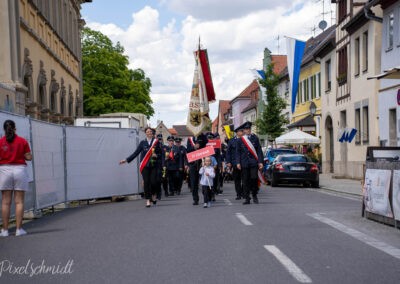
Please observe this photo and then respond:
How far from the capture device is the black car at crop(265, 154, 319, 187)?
26.0 metres

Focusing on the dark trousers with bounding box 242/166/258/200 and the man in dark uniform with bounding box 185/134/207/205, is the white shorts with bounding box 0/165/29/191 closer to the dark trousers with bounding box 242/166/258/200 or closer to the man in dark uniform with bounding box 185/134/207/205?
the man in dark uniform with bounding box 185/134/207/205

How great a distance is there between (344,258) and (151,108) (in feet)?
203

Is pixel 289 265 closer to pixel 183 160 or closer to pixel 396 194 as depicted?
pixel 396 194

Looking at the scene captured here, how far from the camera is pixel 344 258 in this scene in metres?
7.77

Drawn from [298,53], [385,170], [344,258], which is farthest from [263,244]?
[298,53]

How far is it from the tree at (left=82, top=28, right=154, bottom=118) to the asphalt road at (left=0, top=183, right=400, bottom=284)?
5050cm

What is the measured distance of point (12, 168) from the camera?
10492mm

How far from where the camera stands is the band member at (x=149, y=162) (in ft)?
52.7

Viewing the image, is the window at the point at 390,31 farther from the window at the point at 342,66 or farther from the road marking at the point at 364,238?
the road marking at the point at 364,238

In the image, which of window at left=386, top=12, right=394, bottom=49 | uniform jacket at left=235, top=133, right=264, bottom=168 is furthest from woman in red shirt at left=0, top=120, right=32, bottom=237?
window at left=386, top=12, right=394, bottom=49

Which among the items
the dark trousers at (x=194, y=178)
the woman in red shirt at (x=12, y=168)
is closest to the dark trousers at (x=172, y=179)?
the dark trousers at (x=194, y=178)

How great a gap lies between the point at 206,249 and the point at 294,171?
58.9ft

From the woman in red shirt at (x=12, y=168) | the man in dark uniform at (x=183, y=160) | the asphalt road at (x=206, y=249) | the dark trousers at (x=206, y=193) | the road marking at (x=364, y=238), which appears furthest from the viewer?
the man in dark uniform at (x=183, y=160)

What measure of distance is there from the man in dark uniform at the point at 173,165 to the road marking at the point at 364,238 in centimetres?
955
